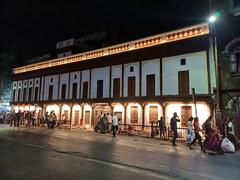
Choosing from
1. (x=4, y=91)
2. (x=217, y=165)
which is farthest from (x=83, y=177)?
(x=4, y=91)

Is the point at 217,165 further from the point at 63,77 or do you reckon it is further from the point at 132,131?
the point at 63,77

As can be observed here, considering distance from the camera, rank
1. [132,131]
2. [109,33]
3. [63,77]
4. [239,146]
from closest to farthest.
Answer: [239,146], [132,131], [63,77], [109,33]

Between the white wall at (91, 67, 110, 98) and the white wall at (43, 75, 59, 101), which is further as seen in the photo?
the white wall at (43, 75, 59, 101)

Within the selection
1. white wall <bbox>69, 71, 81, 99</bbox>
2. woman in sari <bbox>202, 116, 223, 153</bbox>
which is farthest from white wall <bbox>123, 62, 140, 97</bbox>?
woman in sari <bbox>202, 116, 223, 153</bbox>

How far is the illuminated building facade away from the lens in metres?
19.7

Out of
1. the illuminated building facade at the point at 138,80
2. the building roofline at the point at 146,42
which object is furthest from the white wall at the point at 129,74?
the building roofline at the point at 146,42

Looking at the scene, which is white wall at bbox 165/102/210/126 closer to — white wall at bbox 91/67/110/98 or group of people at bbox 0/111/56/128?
white wall at bbox 91/67/110/98

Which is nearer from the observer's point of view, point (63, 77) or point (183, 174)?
point (183, 174)

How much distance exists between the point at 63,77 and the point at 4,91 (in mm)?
19221

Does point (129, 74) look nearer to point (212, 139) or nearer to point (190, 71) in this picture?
point (190, 71)

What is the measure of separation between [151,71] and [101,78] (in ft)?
22.2

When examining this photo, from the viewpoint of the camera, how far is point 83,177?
6.09 metres

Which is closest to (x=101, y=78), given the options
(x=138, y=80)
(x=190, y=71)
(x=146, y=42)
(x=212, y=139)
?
(x=138, y=80)

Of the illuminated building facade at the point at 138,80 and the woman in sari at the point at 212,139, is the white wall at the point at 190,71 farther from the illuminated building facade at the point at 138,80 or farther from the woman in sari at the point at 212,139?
the woman in sari at the point at 212,139
